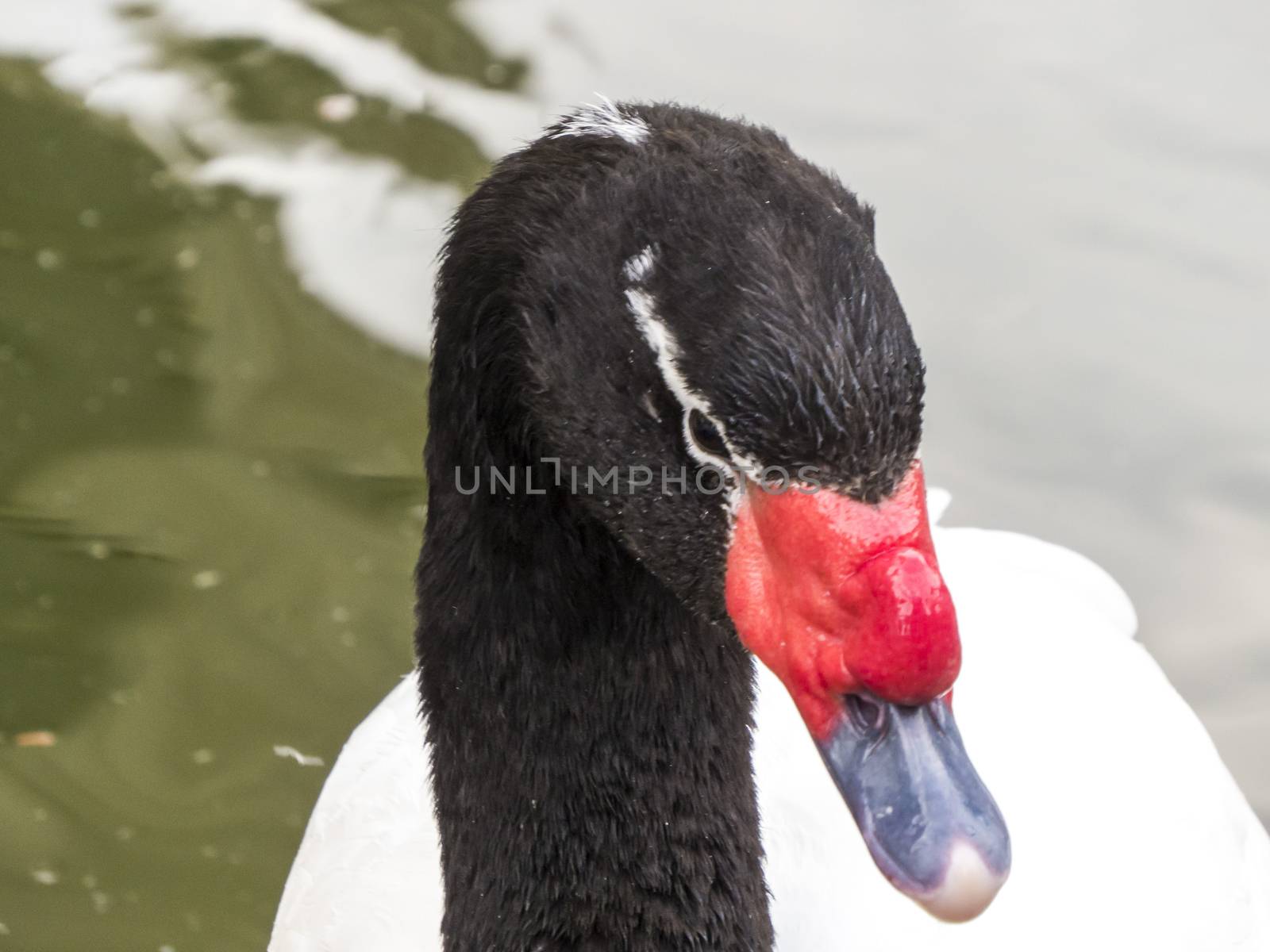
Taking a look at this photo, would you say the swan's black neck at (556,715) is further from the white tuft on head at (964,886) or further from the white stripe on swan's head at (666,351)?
the white tuft on head at (964,886)

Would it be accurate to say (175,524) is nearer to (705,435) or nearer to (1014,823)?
(1014,823)

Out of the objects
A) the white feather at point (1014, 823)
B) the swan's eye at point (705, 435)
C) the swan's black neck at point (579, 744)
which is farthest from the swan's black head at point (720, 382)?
the white feather at point (1014, 823)

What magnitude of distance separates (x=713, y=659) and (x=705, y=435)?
65 cm

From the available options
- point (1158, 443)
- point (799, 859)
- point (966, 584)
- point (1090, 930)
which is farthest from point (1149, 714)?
point (1158, 443)

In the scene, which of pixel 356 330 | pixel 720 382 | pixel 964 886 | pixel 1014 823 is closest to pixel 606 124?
pixel 720 382

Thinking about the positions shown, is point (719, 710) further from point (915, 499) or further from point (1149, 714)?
point (1149, 714)

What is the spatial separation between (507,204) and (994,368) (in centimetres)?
342

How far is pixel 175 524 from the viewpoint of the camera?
5.11 metres

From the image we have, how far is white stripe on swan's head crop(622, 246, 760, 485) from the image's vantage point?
2.29m

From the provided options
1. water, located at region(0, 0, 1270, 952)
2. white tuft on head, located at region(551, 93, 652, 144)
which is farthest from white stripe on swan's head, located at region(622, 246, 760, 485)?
water, located at region(0, 0, 1270, 952)

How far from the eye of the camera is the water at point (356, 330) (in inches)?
179

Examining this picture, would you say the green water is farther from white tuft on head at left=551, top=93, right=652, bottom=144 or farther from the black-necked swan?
white tuft on head at left=551, top=93, right=652, bottom=144

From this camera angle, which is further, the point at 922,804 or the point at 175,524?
the point at 175,524

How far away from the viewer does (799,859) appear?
129 inches
